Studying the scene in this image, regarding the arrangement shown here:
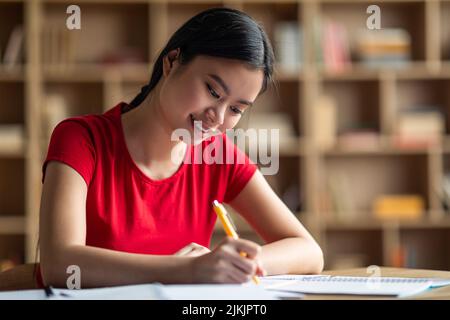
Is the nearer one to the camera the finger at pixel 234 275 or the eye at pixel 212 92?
the finger at pixel 234 275

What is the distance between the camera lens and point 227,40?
1.38 meters

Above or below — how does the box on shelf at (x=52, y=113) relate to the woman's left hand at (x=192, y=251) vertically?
above

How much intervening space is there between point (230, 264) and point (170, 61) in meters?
0.53

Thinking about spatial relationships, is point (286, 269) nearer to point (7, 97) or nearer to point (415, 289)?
point (415, 289)

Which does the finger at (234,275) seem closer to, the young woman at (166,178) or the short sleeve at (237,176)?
the young woman at (166,178)

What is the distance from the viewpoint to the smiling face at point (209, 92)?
1.38m

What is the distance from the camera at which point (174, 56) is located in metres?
1.49

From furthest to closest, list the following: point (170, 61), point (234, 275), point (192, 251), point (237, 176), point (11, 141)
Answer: point (11, 141) → point (237, 176) → point (170, 61) → point (192, 251) → point (234, 275)

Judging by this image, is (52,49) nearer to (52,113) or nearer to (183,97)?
(52,113)

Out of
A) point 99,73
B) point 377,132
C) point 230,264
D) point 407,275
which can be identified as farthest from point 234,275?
point 377,132

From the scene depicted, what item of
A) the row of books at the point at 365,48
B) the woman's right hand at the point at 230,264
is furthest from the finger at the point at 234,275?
the row of books at the point at 365,48

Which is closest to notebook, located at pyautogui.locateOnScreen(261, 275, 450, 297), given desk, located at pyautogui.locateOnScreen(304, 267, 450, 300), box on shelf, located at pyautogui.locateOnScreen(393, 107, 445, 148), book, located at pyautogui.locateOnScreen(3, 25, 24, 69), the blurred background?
desk, located at pyautogui.locateOnScreen(304, 267, 450, 300)

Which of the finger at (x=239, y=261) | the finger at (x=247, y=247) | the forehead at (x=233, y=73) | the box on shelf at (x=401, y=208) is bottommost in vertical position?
the box on shelf at (x=401, y=208)
